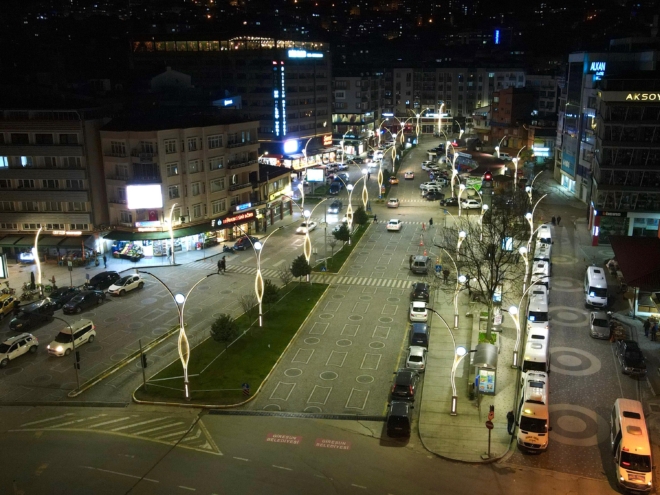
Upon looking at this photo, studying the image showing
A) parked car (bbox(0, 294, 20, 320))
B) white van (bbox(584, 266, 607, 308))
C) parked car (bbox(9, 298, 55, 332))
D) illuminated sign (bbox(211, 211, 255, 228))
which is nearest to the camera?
parked car (bbox(9, 298, 55, 332))

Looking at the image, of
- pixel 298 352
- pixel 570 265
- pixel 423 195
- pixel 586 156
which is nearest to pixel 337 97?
pixel 423 195

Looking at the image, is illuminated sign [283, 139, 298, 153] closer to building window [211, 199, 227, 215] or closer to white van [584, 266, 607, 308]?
building window [211, 199, 227, 215]

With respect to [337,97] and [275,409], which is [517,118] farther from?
[275,409]

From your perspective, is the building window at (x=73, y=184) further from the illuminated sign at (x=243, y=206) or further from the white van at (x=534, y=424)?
the white van at (x=534, y=424)

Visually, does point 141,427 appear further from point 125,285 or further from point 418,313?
point 125,285

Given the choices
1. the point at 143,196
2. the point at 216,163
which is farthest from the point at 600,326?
the point at 143,196

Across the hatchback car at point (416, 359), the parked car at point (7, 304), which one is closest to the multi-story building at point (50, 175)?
the parked car at point (7, 304)

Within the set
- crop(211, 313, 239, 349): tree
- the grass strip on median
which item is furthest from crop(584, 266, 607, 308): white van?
crop(211, 313, 239, 349): tree
